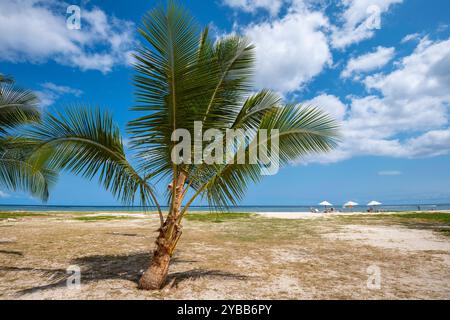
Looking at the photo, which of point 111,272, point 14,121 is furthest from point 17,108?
point 111,272

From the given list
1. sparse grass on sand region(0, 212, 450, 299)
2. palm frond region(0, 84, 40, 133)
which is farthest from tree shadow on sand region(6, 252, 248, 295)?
palm frond region(0, 84, 40, 133)

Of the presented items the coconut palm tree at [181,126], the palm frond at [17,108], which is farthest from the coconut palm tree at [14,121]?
the coconut palm tree at [181,126]

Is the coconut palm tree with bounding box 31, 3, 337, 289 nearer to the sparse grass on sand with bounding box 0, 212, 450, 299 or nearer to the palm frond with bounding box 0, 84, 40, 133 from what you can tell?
the sparse grass on sand with bounding box 0, 212, 450, 299

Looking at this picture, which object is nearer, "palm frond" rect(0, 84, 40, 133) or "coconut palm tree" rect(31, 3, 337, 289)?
"coconut palm tree" rect(31, 3, 337, 289)

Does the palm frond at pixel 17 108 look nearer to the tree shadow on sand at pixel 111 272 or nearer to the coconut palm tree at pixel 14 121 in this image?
the coconut palm tree at pixel 14 121

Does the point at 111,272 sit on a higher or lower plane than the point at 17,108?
lower

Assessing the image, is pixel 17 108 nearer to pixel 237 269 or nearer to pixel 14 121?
pixel 14 121

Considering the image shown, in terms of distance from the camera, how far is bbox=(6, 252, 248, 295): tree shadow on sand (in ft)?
17.0

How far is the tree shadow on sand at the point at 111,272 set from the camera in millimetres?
5168

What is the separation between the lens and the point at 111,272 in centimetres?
592

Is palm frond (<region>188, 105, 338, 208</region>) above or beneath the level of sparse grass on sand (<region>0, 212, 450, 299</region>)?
above
